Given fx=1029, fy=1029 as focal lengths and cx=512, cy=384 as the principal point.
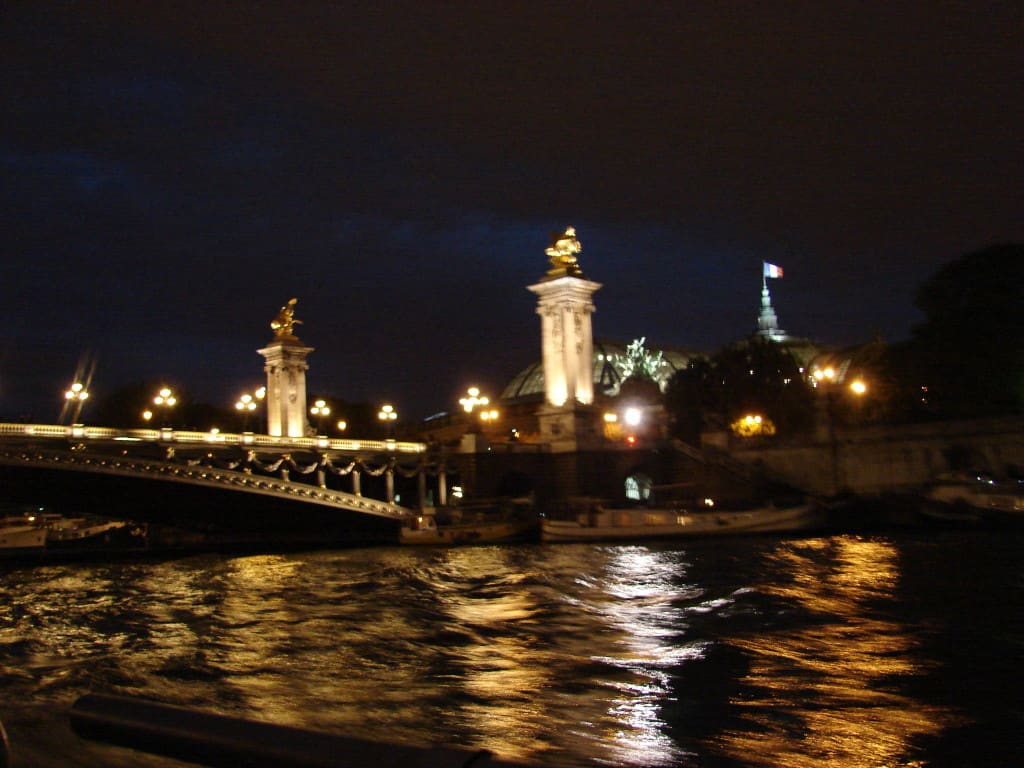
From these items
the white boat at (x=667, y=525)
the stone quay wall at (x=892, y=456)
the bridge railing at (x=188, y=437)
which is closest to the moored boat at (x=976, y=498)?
the stone quay wall at (x=892, y=456)

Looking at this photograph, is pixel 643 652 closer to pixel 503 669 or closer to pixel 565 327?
pixel 503 669

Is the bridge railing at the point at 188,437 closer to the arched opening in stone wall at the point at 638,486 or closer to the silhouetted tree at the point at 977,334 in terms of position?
the arched opening in stone wall at the point at 638,486

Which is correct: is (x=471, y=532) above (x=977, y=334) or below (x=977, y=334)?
below

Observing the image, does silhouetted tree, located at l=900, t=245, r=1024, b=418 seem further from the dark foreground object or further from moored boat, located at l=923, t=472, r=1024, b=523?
the dark foreground object

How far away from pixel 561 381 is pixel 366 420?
39.4 m

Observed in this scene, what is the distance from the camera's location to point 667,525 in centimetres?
4422

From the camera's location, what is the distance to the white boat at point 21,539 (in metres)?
46.7

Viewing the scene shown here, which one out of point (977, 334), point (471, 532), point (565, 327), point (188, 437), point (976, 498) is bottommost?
point (471, 532)

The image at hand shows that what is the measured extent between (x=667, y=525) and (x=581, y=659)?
30420 mm

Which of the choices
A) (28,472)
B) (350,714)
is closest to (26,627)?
(350,714)

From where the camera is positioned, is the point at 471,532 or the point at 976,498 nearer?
the point at 976,498

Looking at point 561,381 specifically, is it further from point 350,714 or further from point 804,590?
point 350,714

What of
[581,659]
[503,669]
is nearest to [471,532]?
[581,659]

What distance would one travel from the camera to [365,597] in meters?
24.9
